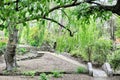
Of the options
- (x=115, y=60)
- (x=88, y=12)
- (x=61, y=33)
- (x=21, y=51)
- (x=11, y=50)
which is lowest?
(x=21, y=51)

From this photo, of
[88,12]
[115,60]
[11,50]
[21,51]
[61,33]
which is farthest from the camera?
[21,51]

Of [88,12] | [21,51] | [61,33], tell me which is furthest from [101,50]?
[88,12]

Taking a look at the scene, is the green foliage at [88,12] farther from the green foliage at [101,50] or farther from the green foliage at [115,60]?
the green foliage at [101,50]

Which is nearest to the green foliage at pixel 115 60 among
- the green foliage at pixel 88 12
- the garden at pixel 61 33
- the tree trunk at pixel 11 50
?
the garden at pixel 61 33

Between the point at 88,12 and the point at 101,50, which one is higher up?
the point at 88,12

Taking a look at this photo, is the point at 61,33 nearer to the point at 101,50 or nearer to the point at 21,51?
the point at 101,50

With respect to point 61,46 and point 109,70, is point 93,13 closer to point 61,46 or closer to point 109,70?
point 61,46

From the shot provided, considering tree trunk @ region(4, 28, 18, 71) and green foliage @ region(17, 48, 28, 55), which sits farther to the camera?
green foliage @ region(17, 48, 28, 55)

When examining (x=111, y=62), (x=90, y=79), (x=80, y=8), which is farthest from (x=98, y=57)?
(x=80, y=8)

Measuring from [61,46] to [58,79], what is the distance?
268cm

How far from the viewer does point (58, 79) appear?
14.3 metres

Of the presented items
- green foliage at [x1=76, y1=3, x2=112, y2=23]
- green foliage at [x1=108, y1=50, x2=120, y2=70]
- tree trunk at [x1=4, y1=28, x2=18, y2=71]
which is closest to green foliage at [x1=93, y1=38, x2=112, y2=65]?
green foliage at [x1=108, y1=50, x2=120, y2=70]

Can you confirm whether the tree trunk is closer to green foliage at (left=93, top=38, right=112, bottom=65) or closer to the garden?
the garden

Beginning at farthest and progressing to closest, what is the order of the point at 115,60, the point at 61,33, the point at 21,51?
the point at 21,51
the point at 115,60
the point at 61,33
